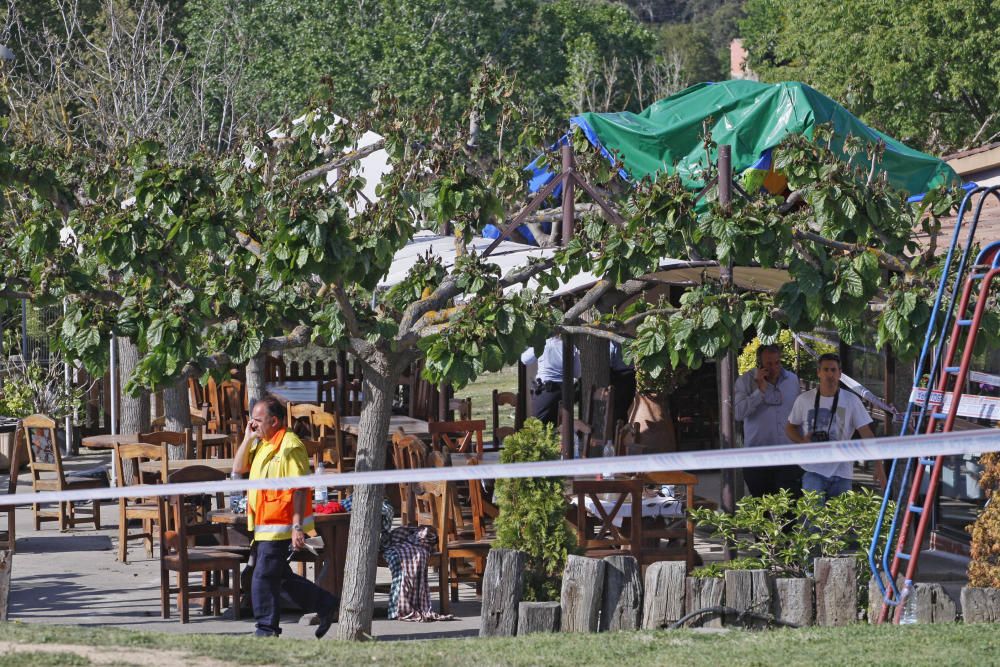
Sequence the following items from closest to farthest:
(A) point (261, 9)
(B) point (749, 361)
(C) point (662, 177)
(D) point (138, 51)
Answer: (C) point (662, 177) < (B) point (749, 361) < (D) point (138, 51) < (A) point (261, 9)

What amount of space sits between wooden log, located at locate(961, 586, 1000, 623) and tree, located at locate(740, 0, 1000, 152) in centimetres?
2429

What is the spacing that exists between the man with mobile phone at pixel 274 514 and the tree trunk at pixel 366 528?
300 mm

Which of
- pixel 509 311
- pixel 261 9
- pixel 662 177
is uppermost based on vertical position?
pixel 261 9

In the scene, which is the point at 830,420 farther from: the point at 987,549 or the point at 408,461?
the point at 408,461

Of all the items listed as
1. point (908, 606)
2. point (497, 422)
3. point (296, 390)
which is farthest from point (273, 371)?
point (908, 606)

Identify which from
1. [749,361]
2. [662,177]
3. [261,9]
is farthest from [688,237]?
[261,9]

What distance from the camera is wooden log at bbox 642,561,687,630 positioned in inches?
277

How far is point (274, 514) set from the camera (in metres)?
7.92

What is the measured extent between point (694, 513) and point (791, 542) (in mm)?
651

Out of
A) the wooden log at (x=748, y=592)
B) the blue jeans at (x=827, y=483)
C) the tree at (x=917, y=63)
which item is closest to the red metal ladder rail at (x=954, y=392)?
the wooden log at (x=748, y=592)

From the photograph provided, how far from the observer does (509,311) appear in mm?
6805

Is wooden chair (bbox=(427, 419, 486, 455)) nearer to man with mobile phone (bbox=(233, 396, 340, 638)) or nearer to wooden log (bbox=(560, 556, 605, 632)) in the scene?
man with mobile phone (bbox=(233, 396, 340, 638))

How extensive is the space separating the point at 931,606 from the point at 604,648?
5.77 ft

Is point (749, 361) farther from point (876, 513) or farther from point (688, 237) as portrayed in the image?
point (688, 237)
